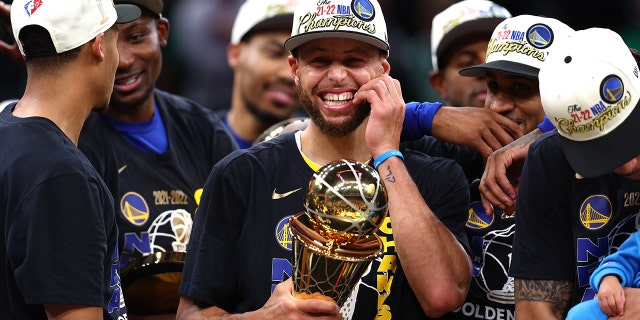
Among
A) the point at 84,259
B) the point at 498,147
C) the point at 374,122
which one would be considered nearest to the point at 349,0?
the point at 374,122

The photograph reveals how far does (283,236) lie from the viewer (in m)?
3.86

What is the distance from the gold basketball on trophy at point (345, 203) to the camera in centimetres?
325

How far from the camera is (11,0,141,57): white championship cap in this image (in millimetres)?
3490

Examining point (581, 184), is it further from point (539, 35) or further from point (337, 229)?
point (539, 35)

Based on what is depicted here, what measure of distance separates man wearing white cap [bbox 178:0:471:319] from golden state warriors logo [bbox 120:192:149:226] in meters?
0.99

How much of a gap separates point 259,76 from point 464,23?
183cm

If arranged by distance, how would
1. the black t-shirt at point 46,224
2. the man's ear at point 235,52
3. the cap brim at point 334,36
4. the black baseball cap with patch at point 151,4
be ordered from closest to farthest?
1. the black t-shirt at point 46,224
2. the cap brim at point 334,36
3. the black baseball cap with patch at point 151,4
4. the man's ear at point 235,52

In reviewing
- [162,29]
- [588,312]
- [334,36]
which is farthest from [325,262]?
[162,29]

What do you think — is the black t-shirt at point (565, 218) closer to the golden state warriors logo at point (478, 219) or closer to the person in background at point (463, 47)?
the golden state warriors logo at point (478, 219)

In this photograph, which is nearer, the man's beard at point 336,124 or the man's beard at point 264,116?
the man's beard at point 336,124

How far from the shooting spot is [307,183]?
12.9 ft

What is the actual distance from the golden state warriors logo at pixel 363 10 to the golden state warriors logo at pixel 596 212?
3.74 ft

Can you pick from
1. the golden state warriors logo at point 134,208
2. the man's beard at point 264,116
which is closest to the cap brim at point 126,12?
the golden state warriors logo at point 134,208

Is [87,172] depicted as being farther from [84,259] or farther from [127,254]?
[127,254]
